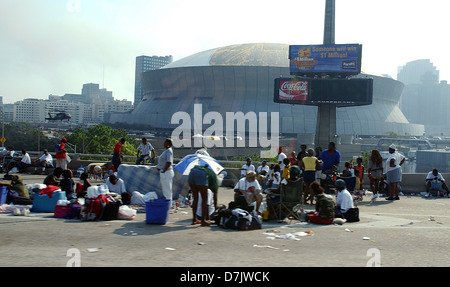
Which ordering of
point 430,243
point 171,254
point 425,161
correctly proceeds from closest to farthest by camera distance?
point 171,254, point 430,243, point 425,161

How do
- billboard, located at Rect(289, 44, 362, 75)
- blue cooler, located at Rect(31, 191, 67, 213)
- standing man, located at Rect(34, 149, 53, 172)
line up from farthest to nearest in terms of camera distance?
Answer: billboard, located at Rect(289, 44, 362, 75) → standing man, located at Rect(34, 149, 53, 172) → blue cooler, located at Rect(31, 191, 67, 213)

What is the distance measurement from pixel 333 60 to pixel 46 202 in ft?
118

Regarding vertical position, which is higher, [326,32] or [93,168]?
[326,32]

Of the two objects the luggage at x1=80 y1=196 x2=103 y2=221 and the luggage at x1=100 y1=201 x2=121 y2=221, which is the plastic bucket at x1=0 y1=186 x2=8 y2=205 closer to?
the luggage at x1=80 y1=196 x2=103 y2=221

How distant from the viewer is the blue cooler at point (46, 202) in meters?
10.8

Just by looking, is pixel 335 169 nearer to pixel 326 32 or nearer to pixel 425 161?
pixel 326 32

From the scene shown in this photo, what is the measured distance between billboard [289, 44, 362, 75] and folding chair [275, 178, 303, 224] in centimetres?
3398

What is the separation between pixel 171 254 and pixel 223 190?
10356 mm

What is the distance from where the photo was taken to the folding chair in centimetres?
1029

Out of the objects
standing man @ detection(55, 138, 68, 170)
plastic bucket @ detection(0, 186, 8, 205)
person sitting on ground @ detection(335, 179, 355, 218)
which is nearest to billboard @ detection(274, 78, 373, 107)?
standing man @ detection(55, 138, 68, 170)

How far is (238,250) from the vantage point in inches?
292

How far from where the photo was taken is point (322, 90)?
1656 inches

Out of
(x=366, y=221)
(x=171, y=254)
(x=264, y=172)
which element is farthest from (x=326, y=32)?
(x=171, y=254)

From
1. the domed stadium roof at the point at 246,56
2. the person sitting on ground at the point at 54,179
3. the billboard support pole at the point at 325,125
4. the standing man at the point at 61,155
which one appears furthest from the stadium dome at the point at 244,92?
the person sitting on ground at the point at 54,179
